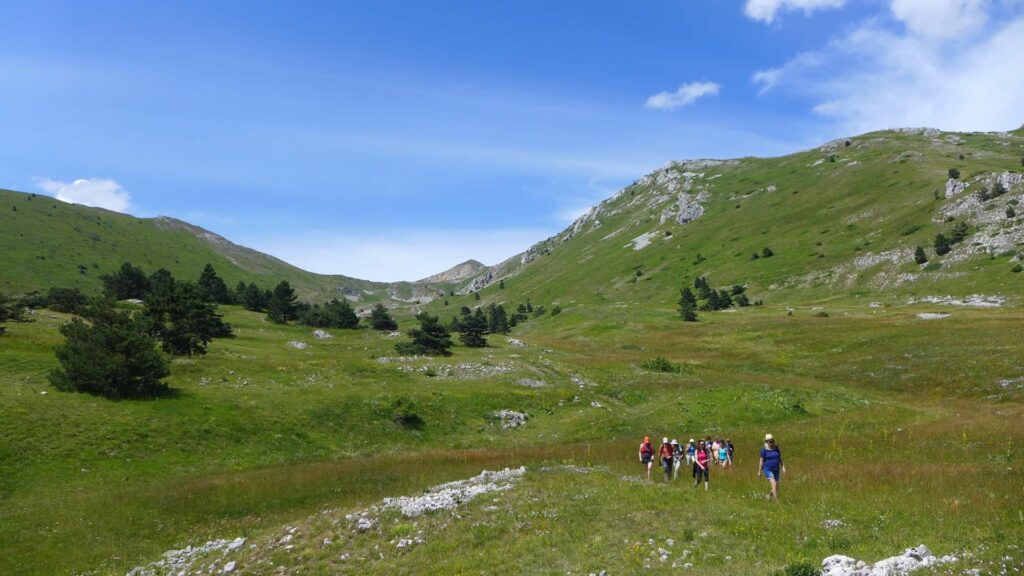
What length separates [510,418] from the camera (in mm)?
44812

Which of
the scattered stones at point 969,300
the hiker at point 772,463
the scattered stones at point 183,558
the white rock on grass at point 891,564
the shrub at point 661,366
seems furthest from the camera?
Answer: the scattered stones at point 969,300

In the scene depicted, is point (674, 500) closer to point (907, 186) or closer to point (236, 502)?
point (236, 502)

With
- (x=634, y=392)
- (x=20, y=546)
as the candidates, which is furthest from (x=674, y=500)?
(x=634, y=392)

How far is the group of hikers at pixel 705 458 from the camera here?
20047 millimetres

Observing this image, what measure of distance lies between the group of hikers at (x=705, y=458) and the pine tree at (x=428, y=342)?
39715 mm

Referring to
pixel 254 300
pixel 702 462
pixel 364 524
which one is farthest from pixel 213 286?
pixel 702 462

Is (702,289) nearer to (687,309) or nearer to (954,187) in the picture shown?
(687,309)

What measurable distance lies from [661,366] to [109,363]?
174ft

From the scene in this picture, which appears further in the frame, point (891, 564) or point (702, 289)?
point (702, 289)

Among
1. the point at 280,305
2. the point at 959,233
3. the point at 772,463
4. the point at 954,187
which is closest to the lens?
the point at 772,463

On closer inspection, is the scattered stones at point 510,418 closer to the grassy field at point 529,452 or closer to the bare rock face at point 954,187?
the grassy field at point 529,452

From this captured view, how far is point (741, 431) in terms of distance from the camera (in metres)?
38.2

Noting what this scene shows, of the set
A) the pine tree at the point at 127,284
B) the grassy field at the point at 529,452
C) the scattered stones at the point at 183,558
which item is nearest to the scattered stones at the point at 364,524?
the grassy field at the point at 529,452

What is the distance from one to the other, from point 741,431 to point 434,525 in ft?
90.6
